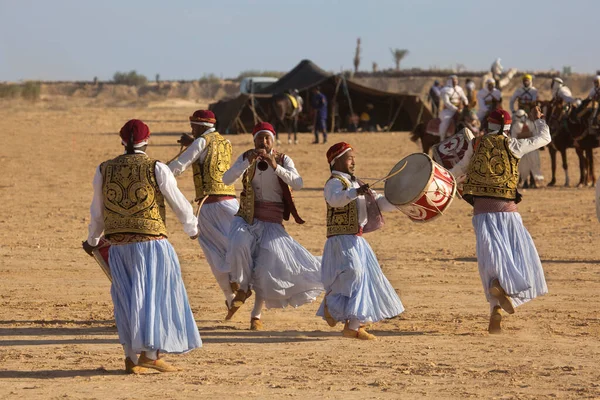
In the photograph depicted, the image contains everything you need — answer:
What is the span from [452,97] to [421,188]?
13.7m

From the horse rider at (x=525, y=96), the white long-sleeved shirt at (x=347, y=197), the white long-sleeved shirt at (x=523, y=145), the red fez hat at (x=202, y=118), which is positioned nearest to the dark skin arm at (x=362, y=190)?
the white long-sleeved shirt at (x=347, y=197)

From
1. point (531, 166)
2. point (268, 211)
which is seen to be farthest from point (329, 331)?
point (531, 166)

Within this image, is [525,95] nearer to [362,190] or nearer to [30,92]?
[362,190]

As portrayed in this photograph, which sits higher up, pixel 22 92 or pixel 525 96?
pixel 525 96

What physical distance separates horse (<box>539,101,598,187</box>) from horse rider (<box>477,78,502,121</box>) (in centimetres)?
77

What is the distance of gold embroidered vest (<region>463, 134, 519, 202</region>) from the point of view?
9.20 m

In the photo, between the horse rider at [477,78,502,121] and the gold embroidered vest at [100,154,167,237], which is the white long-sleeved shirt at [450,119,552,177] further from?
the horse rider at [477,78,502,121]

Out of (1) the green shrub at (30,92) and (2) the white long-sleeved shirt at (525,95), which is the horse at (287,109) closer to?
(2) the white long-sleeved shirt at (525,95)

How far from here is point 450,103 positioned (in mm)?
21734

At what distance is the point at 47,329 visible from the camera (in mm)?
9469

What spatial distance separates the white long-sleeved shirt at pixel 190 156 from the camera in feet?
32.0

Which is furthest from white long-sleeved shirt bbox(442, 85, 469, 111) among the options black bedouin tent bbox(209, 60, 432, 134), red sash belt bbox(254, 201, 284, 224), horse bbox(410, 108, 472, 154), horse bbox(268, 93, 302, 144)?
red sash belt bbox(254, 201, 284, 224)

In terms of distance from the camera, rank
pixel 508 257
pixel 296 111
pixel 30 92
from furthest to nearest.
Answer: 1. pixel 30 92
2. pixel 296 111
3. pixel 508 257

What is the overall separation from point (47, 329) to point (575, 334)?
156 inches
